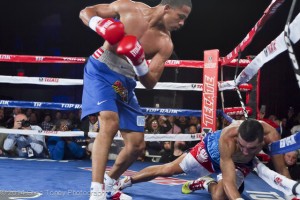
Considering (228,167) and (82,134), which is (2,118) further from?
(228,167)

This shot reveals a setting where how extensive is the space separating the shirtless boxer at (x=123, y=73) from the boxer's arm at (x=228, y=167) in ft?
1.52

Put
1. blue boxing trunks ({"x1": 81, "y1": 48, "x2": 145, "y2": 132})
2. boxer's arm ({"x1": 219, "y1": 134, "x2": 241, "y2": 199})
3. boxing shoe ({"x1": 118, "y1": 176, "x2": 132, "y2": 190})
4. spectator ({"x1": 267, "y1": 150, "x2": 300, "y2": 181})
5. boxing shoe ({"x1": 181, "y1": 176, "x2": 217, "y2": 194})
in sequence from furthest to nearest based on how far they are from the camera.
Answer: spectator ({"x1": 267, "y1": 150, "x2": 300, "y2": 181})
boxing shoe ({"x1": 181, "y1": 176, "x2": 217, "y2": 194})
boxing shoe ({"x1": 118, "y1": 176, "x2": 132, "y2": 190})
blue boxing trunks ({"x1": 81, "y1": 48, "x2": 145, "y2": 132})
boxer's arm ({"x1": 219, "y1": 134, "x2": 241, "y2": 199})

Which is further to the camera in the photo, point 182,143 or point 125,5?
point 182,143

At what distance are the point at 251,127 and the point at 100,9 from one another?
0.98 meters

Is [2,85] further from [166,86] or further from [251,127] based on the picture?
[251,127]

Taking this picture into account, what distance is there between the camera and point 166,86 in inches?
138

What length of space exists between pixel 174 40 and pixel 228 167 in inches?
255

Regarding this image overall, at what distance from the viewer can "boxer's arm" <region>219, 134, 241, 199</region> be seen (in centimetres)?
169

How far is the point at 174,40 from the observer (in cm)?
805

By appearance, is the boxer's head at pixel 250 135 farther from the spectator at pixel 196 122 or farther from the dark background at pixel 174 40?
the dark background at pixel 174 40

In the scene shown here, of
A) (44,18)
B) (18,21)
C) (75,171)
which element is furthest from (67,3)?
(75,171)

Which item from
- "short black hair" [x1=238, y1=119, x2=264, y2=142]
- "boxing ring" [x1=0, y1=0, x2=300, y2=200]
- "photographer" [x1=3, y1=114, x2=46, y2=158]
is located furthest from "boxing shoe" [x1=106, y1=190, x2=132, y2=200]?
"photographer" [x1=3, y1=114, x2=46, y2=158]

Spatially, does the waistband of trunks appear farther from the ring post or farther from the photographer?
the photographer

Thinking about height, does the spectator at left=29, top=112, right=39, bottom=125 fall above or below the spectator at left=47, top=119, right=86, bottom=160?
above
